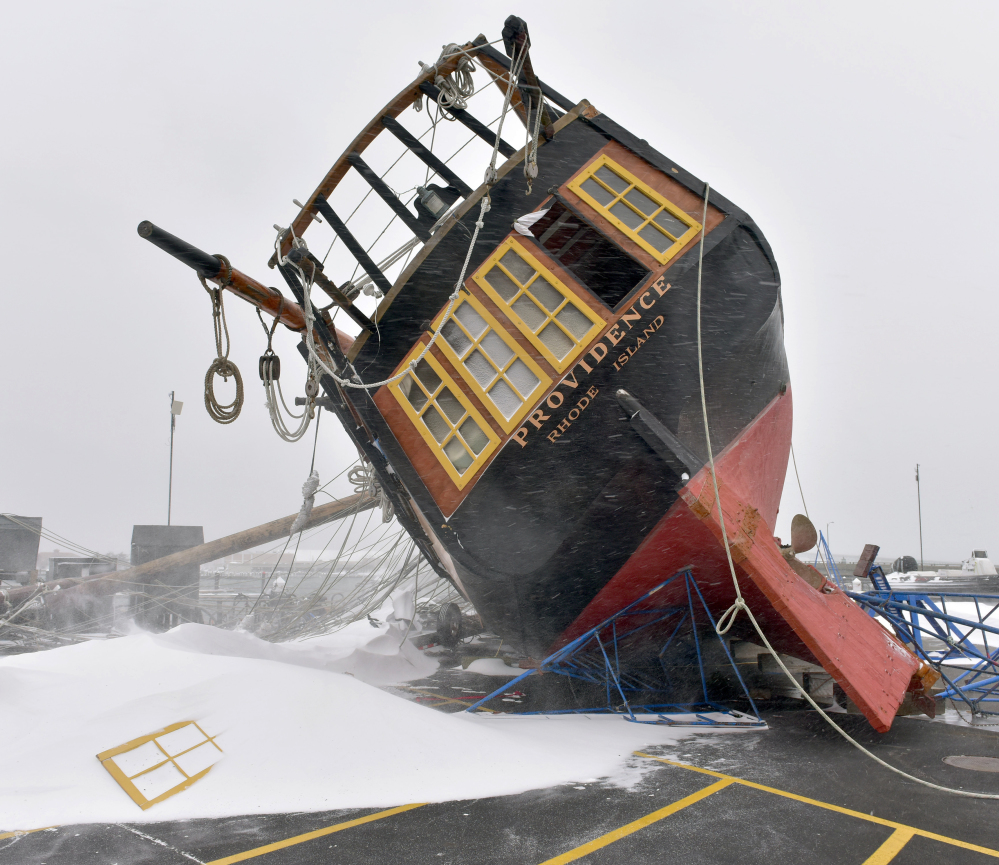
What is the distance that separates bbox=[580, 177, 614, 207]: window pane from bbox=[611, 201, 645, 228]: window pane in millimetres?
106

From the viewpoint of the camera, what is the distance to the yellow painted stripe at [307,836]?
346 centimetres

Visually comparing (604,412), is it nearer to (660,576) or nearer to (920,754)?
(660,576)

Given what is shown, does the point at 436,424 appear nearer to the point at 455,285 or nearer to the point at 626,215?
the point at 455,285

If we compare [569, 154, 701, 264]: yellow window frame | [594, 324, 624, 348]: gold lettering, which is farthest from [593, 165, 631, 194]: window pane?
[594, 324, 624, 348]: gold lettering

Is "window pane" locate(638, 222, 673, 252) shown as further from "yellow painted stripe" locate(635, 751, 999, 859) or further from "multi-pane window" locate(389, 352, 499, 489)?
"yellow painted stripe" locate(635, 751, 999, 859)

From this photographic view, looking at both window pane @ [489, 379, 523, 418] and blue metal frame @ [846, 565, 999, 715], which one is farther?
blue metal frame @ [846, 565, 999, 715]

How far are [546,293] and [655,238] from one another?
1.34 m

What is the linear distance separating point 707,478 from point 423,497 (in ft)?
9.51

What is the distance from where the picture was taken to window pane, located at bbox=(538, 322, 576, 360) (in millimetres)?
6535

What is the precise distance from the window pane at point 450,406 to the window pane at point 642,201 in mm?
2848

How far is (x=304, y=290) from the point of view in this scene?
285 inches

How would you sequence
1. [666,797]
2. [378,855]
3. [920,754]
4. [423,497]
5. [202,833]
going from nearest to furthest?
1. [378,855]
2. [202,833]
3. [666,797]
4. [920,754]
5. [423,497]

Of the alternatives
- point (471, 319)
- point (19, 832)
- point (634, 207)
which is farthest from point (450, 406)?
point (19, 832)

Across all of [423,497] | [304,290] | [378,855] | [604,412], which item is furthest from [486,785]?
[304,290]
